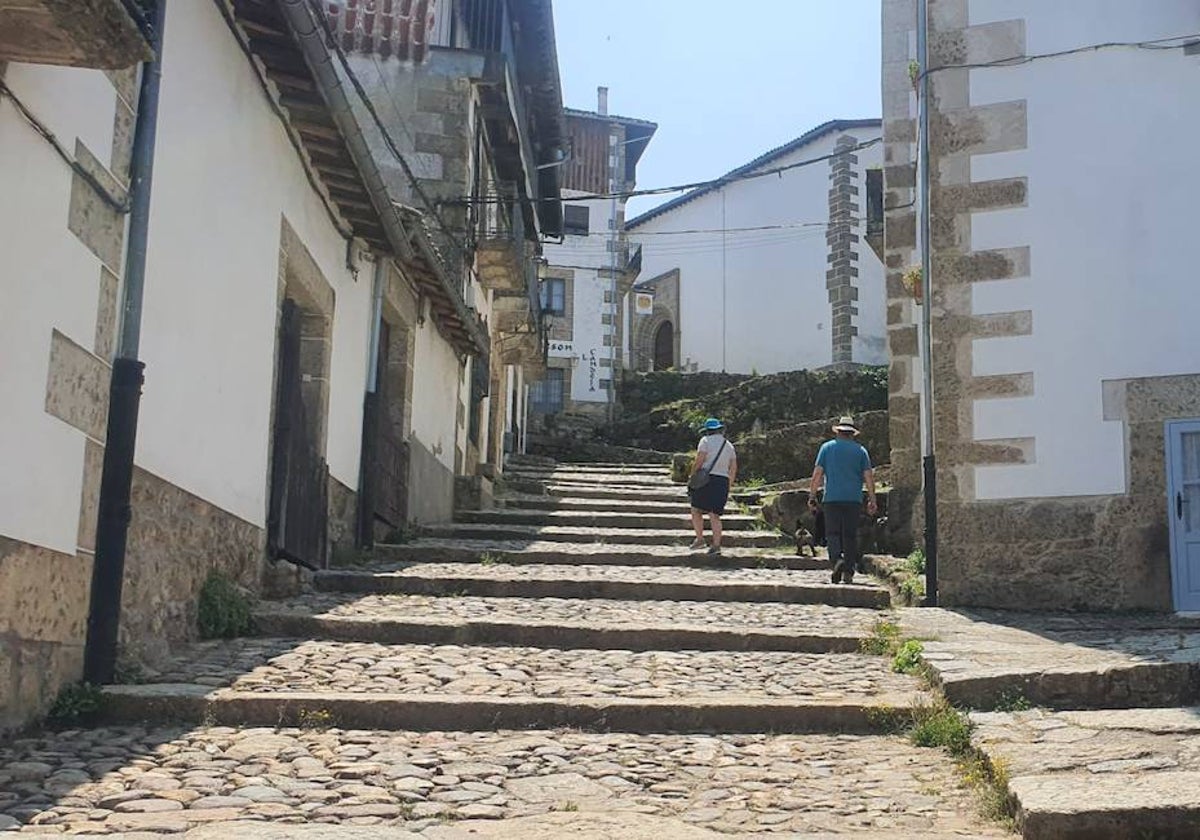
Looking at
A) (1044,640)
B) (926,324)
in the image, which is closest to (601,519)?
(926,324)

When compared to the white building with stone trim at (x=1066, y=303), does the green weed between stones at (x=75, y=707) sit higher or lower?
lower

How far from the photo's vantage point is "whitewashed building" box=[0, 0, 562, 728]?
421 cm

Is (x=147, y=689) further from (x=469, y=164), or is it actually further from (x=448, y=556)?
(x=469, y=164)

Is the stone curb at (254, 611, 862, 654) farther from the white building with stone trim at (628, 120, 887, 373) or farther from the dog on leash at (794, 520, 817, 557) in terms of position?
the white building with stone trim at (628, 120, 887, 373)

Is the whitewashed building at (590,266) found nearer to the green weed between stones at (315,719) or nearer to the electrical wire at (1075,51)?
the electrical wire at (1075,51)

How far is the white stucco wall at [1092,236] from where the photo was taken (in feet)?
25.9

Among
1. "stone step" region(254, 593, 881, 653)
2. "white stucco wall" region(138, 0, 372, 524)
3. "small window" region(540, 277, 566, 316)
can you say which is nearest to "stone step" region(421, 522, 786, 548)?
"stone step" region(254, 593, 881, 653)

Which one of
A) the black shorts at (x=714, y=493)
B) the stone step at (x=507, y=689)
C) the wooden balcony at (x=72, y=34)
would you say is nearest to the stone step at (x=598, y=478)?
the black shorts at (x=714, y=493)

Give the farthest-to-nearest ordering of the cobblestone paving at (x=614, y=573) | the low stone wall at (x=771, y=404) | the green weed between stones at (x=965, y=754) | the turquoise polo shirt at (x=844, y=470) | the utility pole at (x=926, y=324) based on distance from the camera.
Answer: the low stone wall at (x=771, y=404) → the turquoise polo shirt at (x=844, y=470) → the cobblestone paving at (x=614, y=573) → the utility pole at (x=926, y=324) → the green weed between stones at (x=965, y=754)

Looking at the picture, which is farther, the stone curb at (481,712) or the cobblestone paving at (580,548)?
the cobblestone paving at (580,548)

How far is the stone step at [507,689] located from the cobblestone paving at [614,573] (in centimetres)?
222

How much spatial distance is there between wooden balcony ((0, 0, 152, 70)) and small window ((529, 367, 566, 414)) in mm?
28815

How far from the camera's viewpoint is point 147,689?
489 centimetres

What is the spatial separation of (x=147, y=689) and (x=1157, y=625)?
531 centimetres
